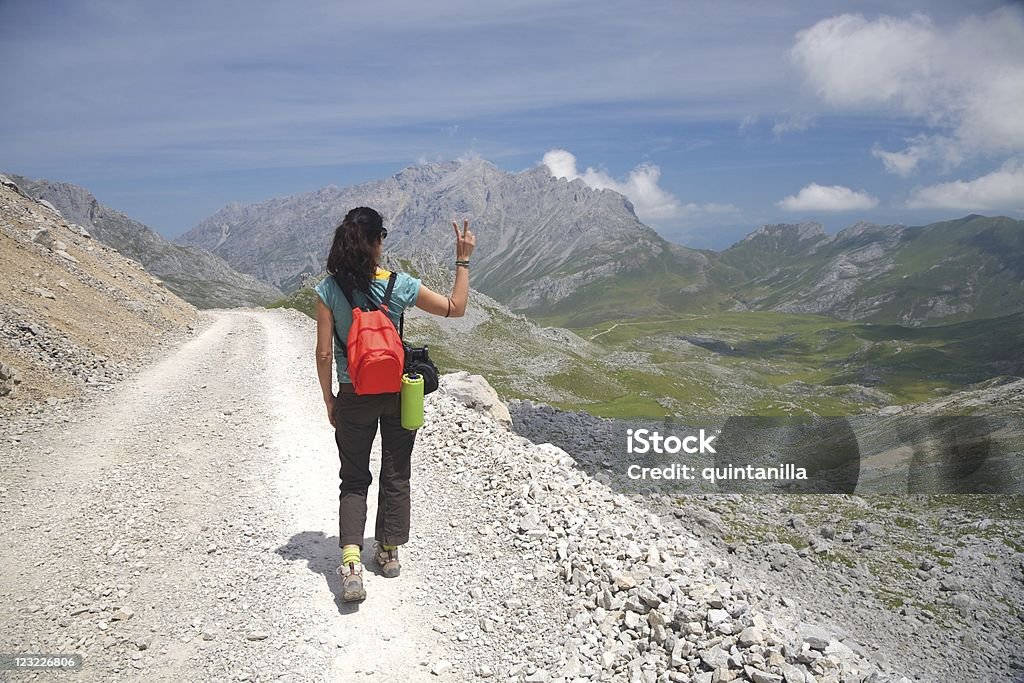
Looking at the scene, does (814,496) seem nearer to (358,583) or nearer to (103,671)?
(358,583)

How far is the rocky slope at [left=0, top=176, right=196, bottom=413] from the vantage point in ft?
67.1

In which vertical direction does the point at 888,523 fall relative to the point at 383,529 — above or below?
below

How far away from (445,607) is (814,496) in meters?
34.9

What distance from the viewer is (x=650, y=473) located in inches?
1556

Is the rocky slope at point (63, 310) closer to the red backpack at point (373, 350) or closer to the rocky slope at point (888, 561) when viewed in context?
the red backpack at point (373, 350)

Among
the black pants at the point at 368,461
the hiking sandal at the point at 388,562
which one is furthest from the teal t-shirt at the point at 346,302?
the hiking sandal at the point at 388,562

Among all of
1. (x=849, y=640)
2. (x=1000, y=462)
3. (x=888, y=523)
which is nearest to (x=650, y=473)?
(x=888, y=523)

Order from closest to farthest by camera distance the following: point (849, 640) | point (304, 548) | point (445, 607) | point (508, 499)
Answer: point (445, 607) < point (304, 548) < point (508, 499) < point (849, 640)

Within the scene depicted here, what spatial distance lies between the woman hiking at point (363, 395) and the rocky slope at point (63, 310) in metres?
14.2

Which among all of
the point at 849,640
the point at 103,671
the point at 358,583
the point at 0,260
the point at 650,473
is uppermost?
the point at 0,260

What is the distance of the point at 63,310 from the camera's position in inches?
1136

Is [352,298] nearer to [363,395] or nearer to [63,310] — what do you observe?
[363,395]

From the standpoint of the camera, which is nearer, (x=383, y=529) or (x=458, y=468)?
(x=383, y=529)

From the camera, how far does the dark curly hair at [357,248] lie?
852 centimetres
